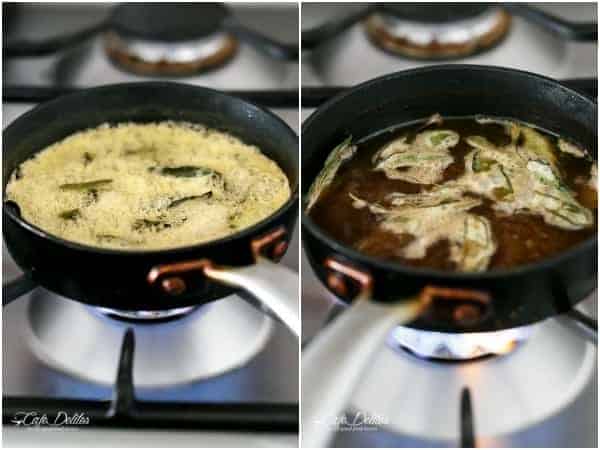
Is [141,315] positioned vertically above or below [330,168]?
below

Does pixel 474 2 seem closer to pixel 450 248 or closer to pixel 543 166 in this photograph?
pixel 543 166

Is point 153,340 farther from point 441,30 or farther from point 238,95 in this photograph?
point 441,30

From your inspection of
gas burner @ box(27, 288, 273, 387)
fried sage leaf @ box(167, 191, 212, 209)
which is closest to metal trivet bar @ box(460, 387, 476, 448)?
gas burner @ box(27, 288, 273, 387)

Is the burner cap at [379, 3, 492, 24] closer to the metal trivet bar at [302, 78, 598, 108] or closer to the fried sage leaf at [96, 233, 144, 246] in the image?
the metal trivet bar at [302, 78, 598, 108]

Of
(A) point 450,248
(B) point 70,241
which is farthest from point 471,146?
(B) point 70,241

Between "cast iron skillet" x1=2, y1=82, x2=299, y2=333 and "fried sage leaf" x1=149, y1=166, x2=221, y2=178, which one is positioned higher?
"cast iron skillet" x1=2, y1=82, x2=299, y2=333

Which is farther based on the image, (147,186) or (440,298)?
(147,186)

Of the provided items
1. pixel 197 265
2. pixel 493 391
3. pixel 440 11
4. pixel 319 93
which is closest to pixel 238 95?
pixel 319 93
